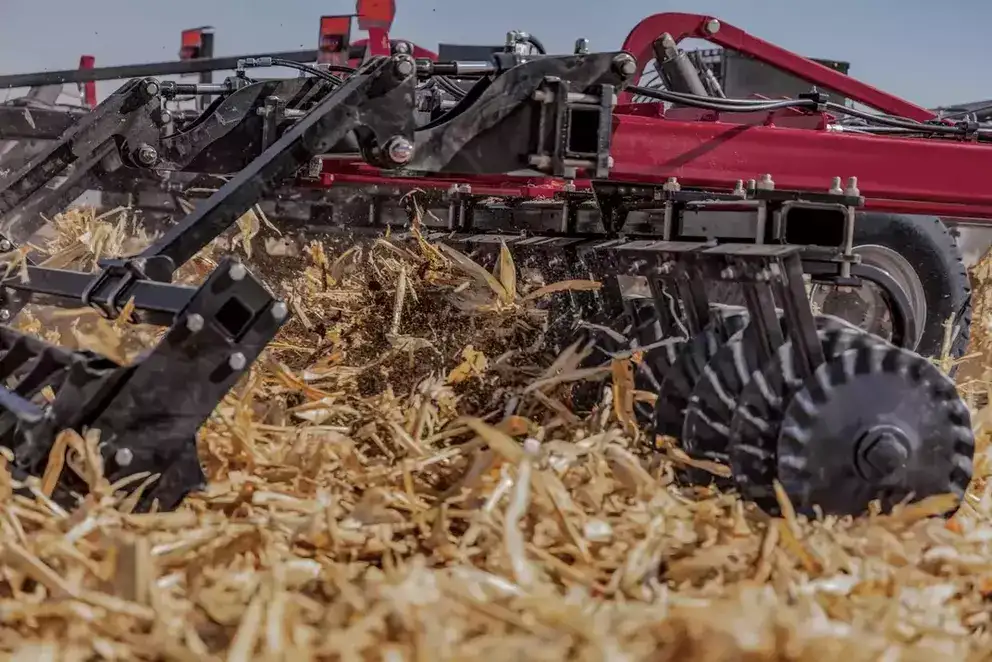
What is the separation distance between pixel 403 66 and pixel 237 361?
0.88 meters

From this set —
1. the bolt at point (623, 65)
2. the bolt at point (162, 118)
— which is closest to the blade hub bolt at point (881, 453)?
the bolt at point (623, 65)

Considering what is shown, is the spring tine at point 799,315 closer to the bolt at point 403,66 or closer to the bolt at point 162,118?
the bolt at point 403,66

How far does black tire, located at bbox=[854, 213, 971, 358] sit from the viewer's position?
410 centimetres

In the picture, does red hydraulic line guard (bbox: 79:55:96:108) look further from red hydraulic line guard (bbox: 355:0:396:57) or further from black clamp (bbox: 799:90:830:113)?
black clamp (bbox: 799:90:830:113)

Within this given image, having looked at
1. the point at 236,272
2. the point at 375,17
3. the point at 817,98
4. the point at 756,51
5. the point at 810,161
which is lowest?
the point at 236,272

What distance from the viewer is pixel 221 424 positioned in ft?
9.37

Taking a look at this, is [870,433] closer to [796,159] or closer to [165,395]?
[165,395]

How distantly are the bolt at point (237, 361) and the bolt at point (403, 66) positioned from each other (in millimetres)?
853

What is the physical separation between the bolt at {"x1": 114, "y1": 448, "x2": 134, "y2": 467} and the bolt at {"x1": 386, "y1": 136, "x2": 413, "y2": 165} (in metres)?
0.94

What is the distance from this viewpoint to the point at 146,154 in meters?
4.54

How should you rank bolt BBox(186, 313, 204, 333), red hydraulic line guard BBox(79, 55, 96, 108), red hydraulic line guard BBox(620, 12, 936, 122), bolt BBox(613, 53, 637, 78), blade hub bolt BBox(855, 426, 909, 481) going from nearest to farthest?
bolt BBox(186, 313, 204, 333), blade hub bolt BBox(855, 426, 909, 481), bolt BBox(613, 53, 637, 78), red hydraulic line guard BBox(620, 12, 936, 122), red hydraulic line guard BBox(79, 55, 96, 108)

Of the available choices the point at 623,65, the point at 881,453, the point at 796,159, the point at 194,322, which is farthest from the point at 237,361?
the point at 796,159

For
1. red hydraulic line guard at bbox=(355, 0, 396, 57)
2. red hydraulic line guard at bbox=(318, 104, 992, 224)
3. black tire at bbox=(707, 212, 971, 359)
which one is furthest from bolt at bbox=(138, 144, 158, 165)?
red hydraulic line guard at bbox=(355, 0, 396, 57)

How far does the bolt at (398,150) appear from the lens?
2.62m
